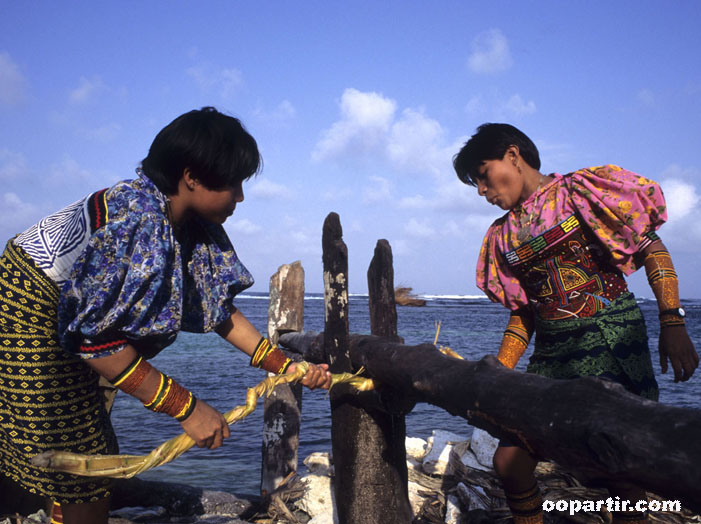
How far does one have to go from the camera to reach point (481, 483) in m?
4.36

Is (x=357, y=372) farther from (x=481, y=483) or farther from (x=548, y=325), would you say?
(x=481, y=483)

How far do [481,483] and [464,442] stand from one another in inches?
30.3

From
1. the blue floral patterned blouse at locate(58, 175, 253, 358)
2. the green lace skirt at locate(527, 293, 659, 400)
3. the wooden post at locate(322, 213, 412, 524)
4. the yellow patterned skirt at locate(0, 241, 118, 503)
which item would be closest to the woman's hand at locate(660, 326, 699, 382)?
the green lace skirt at locate(527, 293, 659, 400)

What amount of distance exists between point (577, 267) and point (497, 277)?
0.53m

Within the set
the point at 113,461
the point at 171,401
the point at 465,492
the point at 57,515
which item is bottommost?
the point at 465,492

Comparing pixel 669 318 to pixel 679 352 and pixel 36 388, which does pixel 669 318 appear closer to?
pixel 679 352

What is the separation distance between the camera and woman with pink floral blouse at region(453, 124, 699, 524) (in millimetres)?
2727

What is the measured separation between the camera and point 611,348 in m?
2.74

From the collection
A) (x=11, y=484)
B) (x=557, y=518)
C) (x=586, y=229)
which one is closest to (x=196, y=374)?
(x=11, y=484)

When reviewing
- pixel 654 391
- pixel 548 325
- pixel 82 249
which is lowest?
pixel 654 391

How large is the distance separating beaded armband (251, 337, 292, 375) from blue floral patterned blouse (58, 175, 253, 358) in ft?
2.50

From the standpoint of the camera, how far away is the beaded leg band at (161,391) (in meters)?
2.10

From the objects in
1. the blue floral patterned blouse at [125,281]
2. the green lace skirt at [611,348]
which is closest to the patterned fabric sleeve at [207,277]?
the blue floral patterned blouse at [125,281]

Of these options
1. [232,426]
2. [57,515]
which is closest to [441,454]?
[57,515]
